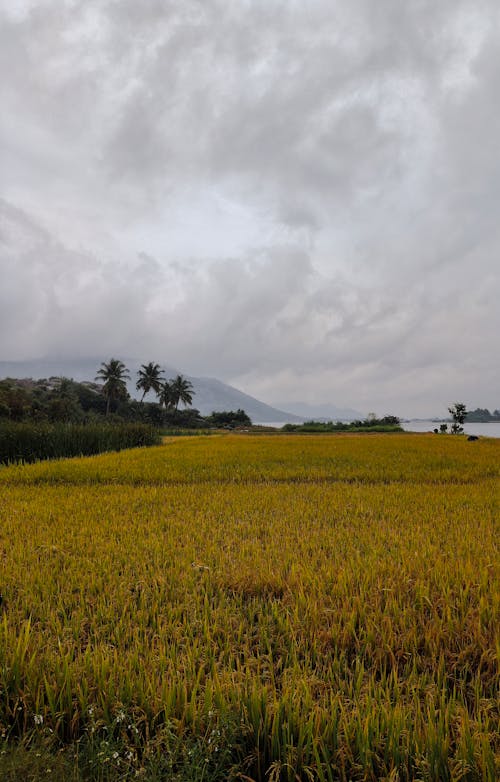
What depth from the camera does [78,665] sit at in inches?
89.1

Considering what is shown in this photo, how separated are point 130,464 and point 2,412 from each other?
34176 millimetres

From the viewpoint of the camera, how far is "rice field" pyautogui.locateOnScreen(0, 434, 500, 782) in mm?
1728

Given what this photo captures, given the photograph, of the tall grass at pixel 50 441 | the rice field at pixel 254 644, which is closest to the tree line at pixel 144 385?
the tall grass at pixel 50 441

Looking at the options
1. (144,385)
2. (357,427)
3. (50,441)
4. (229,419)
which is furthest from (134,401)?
(50,441)

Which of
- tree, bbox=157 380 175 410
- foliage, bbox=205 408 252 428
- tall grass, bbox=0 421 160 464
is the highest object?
tree, bbox=157 380 175 410

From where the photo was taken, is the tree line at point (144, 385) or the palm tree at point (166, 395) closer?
the tree line at point (144, 385)

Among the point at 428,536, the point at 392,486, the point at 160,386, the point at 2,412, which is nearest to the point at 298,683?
the point at 428,536

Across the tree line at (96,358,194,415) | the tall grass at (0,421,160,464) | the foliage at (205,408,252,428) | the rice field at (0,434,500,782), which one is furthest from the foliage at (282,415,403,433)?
the rice field at (0,434,500,782)

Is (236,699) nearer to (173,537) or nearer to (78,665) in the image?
(78,665)

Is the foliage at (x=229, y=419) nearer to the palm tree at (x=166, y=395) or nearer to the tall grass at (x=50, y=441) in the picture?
the palm tree at (x=166, y=395)

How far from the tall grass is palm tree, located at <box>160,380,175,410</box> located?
58.9 m

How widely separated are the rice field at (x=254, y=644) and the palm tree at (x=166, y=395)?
7529 cm

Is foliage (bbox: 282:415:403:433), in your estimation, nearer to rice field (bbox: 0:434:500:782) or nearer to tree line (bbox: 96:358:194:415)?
tree line (bbox: 96:358:194:415)

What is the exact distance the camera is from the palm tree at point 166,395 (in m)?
80.0
